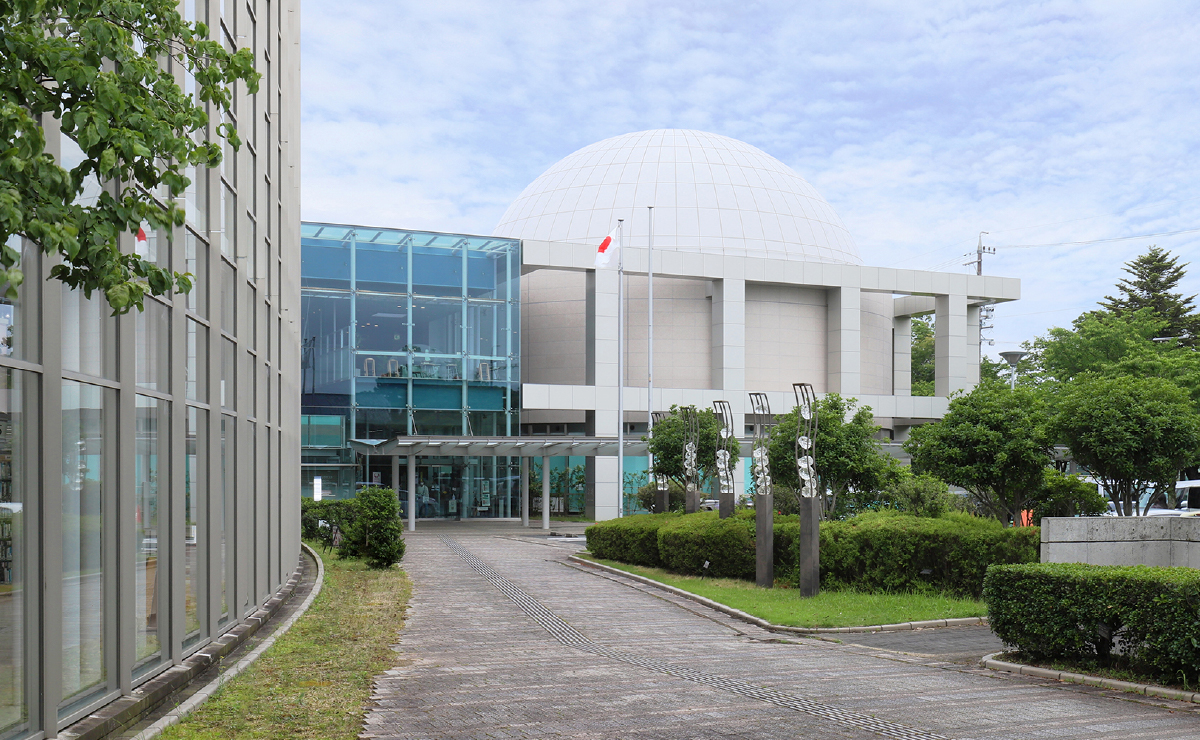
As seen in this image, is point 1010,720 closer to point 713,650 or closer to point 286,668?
point 713,650

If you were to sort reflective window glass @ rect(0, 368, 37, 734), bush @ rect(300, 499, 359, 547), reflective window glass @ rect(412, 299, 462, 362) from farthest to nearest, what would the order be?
reflective window glass @ rect(412, 299, 462, 362) < bush @ rect(300, 499, 359, 547) < reflective window glass @ rect(0, 368, 37, 734)

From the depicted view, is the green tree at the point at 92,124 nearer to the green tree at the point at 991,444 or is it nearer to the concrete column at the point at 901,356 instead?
the green tree at the point at 991,444

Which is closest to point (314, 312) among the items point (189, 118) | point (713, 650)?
point (713, 650)

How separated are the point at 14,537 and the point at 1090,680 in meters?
9.53

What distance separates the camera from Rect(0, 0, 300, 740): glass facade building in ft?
22.4

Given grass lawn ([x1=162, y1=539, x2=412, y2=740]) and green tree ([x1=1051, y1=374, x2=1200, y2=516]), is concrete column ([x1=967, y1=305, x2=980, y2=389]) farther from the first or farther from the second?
grass lawn ([x1=162, y1=539, x2=412, y2=740])

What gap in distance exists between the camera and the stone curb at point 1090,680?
9.32m

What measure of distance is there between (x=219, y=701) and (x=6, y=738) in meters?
2.60

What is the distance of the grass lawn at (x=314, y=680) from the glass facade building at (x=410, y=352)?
25.2 metres

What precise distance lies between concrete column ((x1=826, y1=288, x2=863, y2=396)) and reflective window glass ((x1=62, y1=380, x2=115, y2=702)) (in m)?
43.0

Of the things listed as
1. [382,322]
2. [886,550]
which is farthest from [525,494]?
[886,550]

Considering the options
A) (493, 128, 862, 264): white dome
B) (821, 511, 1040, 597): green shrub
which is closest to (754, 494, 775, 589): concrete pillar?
(821, 511, 1040, 597): green shrub

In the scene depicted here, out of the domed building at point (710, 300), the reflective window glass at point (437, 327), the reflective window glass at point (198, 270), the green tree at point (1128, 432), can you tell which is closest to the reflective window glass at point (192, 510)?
the reflective window glass at point (198, 270)

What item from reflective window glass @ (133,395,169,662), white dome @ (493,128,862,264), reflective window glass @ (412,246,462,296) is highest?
white dome @ (493,128,862,264)
